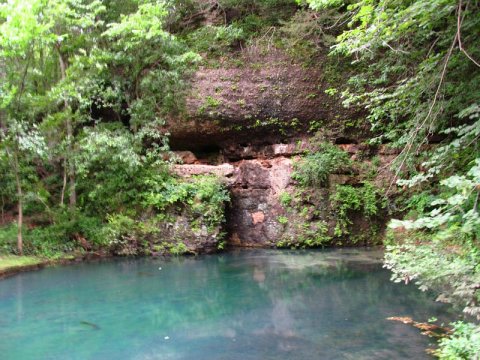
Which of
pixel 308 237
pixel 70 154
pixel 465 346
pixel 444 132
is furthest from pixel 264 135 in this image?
pixel 465 346

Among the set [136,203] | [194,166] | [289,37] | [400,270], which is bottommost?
[400,270]

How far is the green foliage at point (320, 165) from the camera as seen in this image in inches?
564

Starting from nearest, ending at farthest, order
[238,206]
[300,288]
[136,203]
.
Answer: [300,288] < [136,203] < [238,206]

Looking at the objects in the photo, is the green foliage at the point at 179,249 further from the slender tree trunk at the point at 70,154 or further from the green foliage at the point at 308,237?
the slender tree trunk at the point at 70,154

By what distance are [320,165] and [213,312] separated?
8.17 meters

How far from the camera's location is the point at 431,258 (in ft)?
17.3

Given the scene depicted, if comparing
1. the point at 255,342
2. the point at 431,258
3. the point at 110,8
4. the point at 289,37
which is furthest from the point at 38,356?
the point at 289,37

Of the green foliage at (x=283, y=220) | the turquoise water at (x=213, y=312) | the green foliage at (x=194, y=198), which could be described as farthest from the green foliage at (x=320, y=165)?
the turquoise water at (x=213, y=312)

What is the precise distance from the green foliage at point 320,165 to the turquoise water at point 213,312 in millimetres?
3641

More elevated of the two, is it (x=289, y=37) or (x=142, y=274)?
(x=289, y=37)

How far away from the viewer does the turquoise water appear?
564 centimetres

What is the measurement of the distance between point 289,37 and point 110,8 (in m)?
6.69

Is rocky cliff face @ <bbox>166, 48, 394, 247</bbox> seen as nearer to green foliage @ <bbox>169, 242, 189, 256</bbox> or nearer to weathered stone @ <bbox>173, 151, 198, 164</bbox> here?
weathered stone @ <bbox>173, 151, 198, 164</bbox>

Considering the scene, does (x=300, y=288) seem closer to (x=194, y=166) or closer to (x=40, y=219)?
(x=194, y=166)
